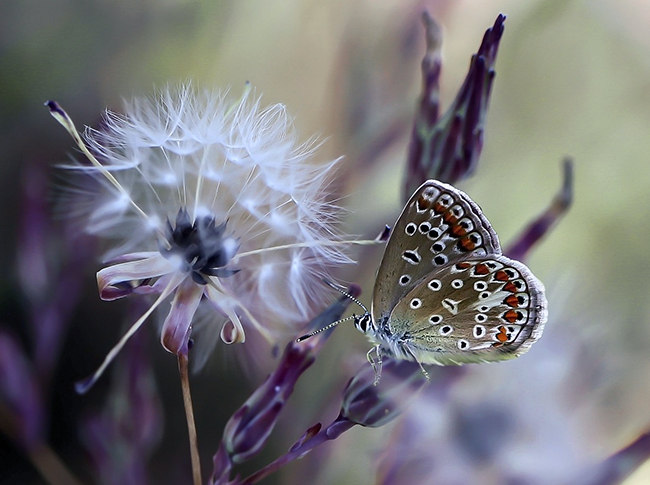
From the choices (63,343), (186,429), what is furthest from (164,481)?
(63,343)

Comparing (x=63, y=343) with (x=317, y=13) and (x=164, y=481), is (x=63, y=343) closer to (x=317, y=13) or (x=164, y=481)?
(x=164, y=481)

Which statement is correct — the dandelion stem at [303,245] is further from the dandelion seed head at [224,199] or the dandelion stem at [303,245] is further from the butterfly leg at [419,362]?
the butterfly leg at [419,362]

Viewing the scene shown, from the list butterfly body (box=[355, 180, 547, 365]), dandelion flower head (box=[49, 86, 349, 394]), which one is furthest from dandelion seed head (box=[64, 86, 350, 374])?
butterfly body (box=[355, 180, 547, 365])

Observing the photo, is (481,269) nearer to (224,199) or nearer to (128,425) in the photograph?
(224,199)

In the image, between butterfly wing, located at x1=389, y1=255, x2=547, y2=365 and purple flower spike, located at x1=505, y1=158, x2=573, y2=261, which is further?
purple flower spike, located at x1=505, y1=158, x2=573, y2=261

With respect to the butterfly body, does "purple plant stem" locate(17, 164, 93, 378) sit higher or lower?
lower

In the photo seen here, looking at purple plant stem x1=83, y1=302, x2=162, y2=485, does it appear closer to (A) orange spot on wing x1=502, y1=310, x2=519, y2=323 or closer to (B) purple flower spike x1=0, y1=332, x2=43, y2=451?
(B) purple flower spike x1=0, y1=332, x2=43, y2=451
